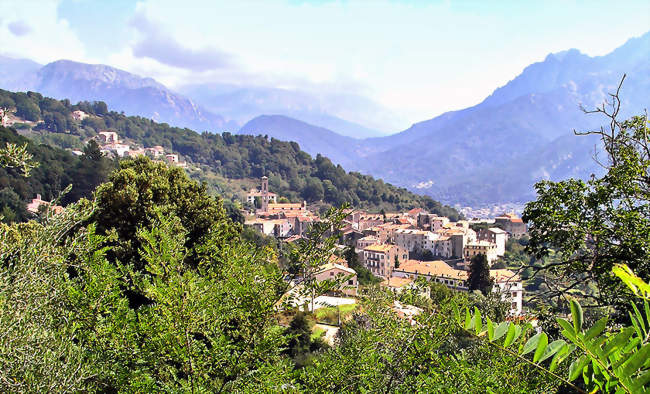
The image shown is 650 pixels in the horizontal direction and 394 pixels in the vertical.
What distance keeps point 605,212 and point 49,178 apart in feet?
126

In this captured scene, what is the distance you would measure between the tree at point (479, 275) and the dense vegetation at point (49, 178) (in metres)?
27.8

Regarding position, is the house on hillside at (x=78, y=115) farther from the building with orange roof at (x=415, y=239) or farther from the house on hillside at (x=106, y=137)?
the building with orange roof at (x=415, y=239)

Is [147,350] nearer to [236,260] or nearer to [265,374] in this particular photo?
[265,374]

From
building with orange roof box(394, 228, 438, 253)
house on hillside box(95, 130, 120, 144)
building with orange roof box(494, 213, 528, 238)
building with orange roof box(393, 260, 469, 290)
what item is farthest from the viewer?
house on hillside box(95, 130, 120, 144)

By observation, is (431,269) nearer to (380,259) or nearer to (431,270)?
(431,270)

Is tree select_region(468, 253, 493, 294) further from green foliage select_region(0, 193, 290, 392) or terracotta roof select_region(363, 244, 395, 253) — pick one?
green foliage select_region(0, 193, 290, 392)

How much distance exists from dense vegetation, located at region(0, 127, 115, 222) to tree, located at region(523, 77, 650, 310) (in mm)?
30207

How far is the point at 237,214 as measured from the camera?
36.8 meters

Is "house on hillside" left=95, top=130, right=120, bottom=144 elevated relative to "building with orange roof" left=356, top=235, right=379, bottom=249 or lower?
elevated

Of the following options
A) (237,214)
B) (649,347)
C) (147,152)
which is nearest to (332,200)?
(147,152)

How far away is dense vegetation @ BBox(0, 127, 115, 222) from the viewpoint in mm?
29322

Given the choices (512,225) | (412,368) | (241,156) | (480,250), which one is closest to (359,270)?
(480,250)

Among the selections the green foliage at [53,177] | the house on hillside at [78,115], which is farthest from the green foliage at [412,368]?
the house on hillside at [78,115]

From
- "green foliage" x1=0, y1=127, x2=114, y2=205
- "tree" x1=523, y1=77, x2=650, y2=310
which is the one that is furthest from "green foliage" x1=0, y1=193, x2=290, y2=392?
"green foliage" x1=0, y1=127, x2=114, y2=205
